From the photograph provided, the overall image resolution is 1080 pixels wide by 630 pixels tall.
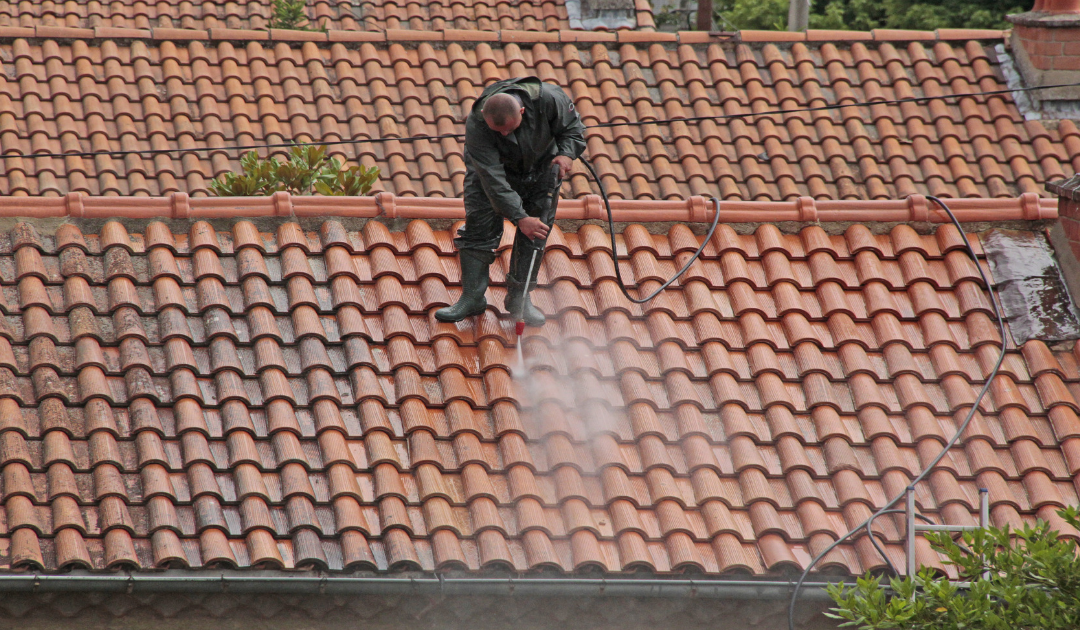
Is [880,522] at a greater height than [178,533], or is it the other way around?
[178,533]

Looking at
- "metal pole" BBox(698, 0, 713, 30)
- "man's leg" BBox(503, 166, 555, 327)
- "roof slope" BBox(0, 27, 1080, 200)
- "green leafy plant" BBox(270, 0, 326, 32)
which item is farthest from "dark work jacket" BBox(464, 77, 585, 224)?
"metal pole" BBox(698, 0, 713, 30)

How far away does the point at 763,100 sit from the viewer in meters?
11.6

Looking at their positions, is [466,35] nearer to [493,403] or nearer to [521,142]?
[521,142]

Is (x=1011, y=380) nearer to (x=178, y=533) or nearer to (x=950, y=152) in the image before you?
(x=178, y=533)

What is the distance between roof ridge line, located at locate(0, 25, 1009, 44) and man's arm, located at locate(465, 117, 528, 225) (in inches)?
270

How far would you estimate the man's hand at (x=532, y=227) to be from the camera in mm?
5543

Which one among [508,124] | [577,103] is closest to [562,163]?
[508,124]

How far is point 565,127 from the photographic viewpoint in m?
5.76

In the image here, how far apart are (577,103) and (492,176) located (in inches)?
245

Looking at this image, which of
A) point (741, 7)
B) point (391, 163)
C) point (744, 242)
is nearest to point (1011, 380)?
point (744, 242)

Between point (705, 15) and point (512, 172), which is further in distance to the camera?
point (705, 15)

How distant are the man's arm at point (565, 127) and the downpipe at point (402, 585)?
225 cm

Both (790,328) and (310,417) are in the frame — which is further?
(790,328)

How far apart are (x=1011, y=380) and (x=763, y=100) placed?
6.31 m
